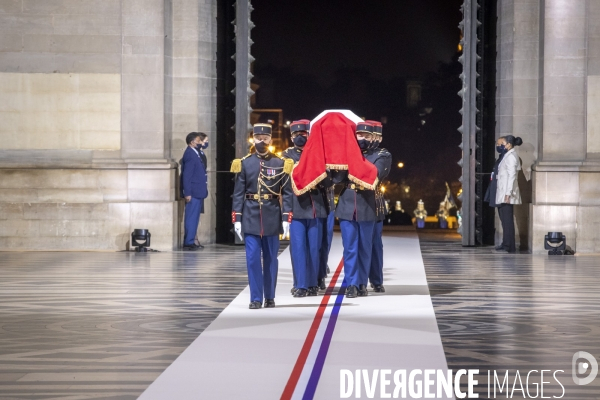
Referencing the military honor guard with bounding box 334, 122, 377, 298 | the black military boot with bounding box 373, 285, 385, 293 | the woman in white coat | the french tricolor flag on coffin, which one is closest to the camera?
the french tricolor flag on coffin

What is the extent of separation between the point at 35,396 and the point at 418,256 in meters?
11.9

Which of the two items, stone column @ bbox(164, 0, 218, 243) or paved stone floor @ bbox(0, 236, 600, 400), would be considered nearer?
paved stone floor @ bbox(0, 236, 600, 400)

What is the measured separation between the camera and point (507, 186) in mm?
19281

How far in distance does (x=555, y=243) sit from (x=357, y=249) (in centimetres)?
733

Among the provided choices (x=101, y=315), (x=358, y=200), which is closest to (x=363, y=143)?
(x=358, y=200)

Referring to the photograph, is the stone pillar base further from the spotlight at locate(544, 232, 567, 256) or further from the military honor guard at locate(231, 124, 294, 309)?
the military honor guard at locate(231, 124, 294, 309)

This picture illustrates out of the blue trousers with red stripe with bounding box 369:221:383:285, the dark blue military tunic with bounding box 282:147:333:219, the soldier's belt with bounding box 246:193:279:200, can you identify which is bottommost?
the blue trousers with red stripe with bounding box 369:221:383:285

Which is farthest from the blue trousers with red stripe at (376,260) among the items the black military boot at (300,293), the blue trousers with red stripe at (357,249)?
the black military boot at (300,293)

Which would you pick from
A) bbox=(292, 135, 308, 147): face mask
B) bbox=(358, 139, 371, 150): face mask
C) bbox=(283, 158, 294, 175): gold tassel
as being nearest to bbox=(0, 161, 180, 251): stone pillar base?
bbox=(292, 135, 308, 147): face mask

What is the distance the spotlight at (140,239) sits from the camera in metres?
19.1

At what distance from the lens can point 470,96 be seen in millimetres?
20469

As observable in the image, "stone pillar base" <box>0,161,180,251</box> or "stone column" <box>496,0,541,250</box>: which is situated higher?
"stone column" <box>496,0,541,250</box>

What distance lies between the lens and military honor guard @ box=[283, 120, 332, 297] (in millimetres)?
12414

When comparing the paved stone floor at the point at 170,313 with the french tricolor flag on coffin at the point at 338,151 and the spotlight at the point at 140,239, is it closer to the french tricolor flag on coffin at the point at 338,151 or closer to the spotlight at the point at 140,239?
the spotlight at the point at 140,239
